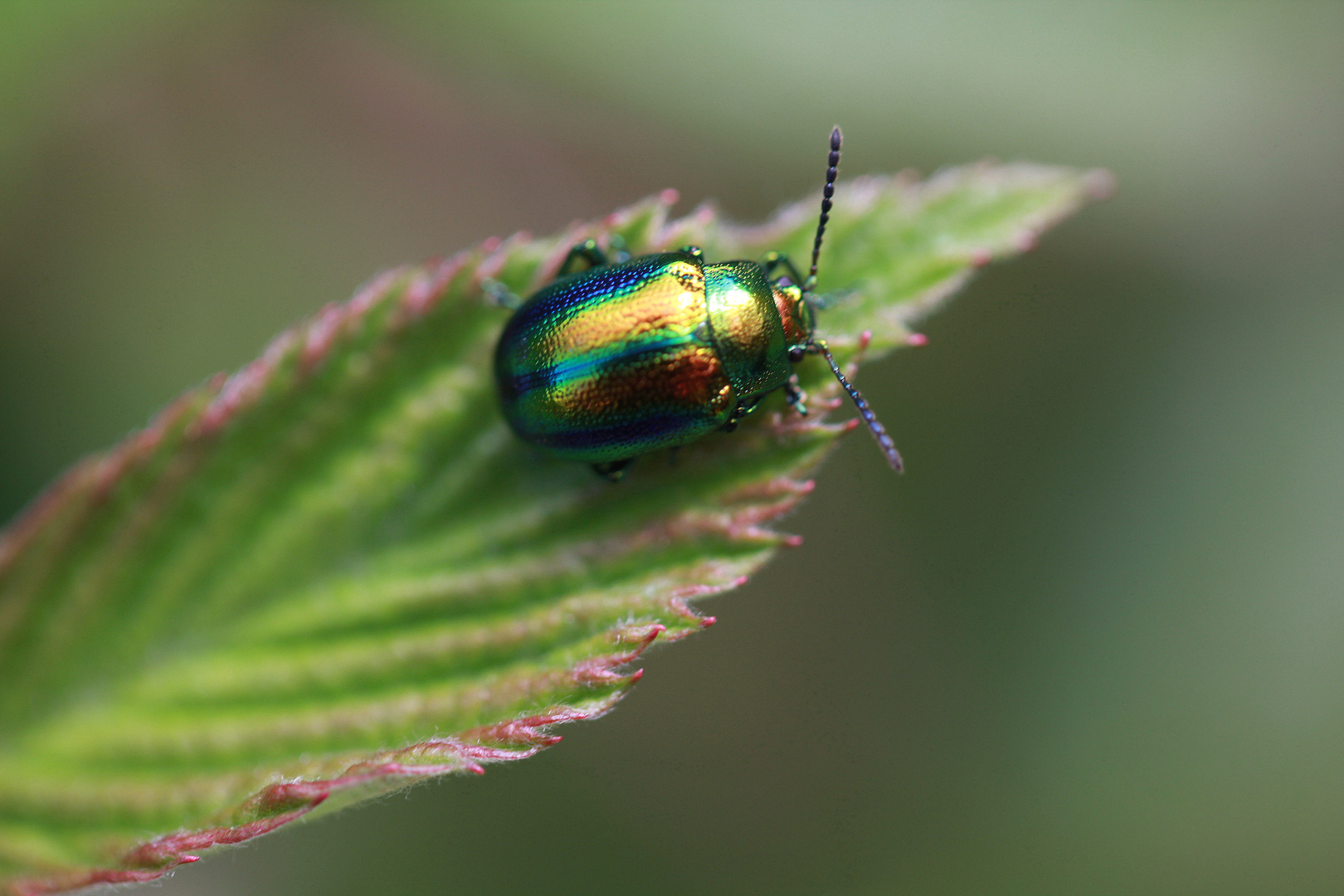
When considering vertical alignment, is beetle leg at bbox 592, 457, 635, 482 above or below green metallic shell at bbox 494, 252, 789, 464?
below

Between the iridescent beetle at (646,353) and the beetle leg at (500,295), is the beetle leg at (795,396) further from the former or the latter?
the beetle leg at (500,295)

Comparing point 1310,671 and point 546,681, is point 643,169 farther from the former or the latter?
point 1310,671

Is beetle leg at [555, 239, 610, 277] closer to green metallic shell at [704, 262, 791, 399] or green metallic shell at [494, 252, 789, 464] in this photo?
green metallic shell at [494, 252, 789, 464]

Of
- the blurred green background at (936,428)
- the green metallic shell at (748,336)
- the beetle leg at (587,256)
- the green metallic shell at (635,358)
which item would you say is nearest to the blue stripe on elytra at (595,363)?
the green metallic shell at (635,358)

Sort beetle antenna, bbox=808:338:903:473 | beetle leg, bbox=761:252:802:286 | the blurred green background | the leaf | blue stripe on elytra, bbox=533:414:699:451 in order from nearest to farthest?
the leaf
blue stripe on elytra, bbox=533:414:699:451
beetle antenna, bbox=808:338:903:473
beetle leg, bbox=761:252:802:286
the blurred green background

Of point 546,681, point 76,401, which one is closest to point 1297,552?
point 546,681

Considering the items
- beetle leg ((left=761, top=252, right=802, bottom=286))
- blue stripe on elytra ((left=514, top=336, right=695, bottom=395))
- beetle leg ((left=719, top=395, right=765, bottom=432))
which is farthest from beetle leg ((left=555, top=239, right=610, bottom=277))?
beetle leg ((left=719, top=395, right=765, bottom=432))
